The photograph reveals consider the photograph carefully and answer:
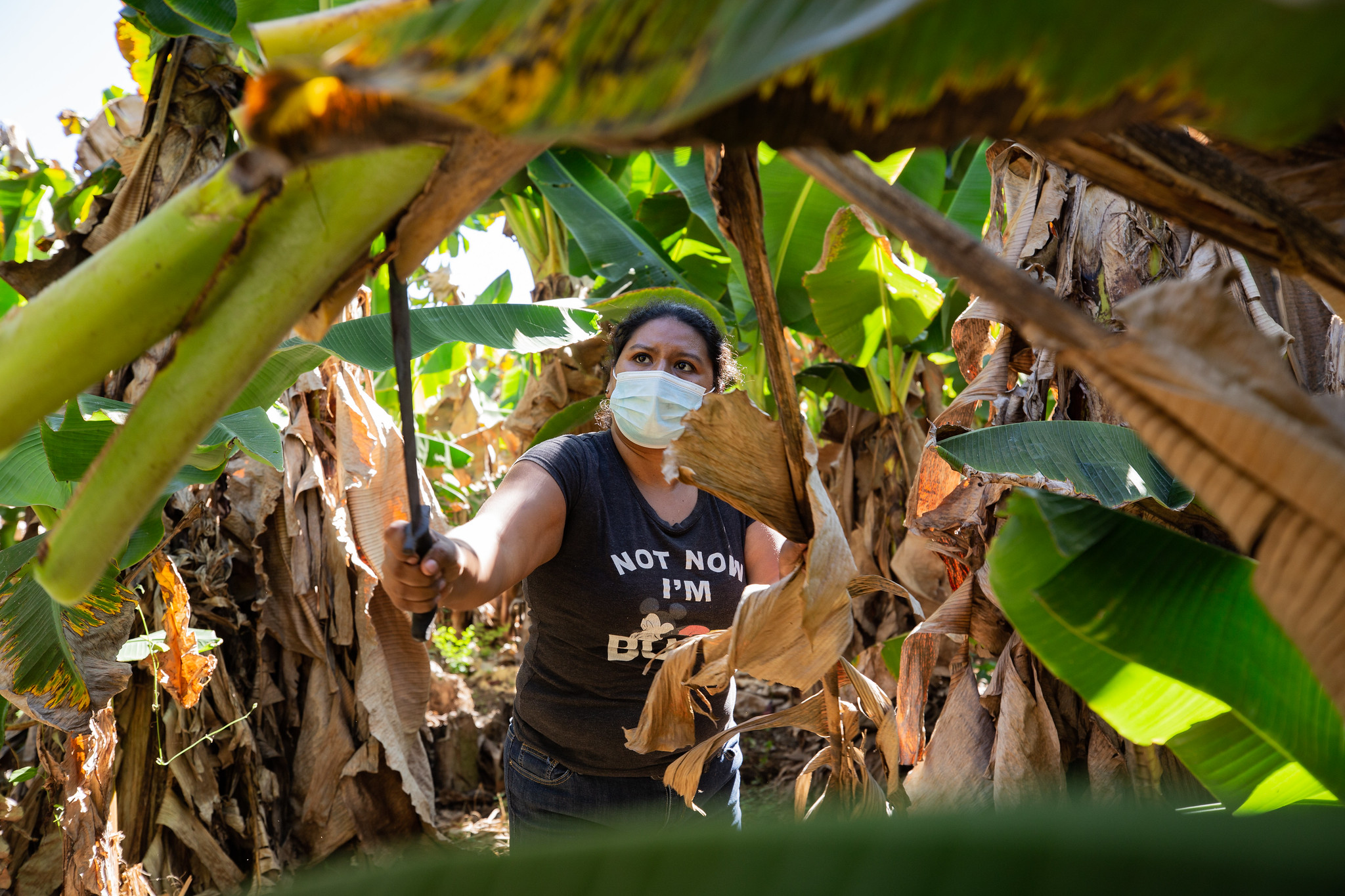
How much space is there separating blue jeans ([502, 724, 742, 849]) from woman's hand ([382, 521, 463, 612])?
2.51 feet

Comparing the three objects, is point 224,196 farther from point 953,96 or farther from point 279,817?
point 279,817

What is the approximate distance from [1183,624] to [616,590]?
3.07 feet

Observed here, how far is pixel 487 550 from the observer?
1.06 metres

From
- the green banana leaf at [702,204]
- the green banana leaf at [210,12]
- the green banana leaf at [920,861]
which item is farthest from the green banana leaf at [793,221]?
the green banana leaf at [920,861]

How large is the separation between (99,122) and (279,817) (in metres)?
2.38

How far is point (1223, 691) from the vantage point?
0.60 m

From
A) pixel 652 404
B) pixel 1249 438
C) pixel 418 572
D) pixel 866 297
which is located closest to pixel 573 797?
pixel 652 404

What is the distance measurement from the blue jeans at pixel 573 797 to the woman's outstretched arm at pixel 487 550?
42 centimetres

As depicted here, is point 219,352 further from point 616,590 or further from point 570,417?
point 570,417

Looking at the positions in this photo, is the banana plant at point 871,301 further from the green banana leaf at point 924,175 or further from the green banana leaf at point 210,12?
the green banana leaf at point 210,12

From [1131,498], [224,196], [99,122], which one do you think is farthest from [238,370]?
[99,122]

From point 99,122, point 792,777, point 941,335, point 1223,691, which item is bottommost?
point 792,777

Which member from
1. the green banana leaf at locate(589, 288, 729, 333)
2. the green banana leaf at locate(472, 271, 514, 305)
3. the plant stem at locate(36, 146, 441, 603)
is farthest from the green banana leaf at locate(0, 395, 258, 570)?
the green banana leaf at locate(472, 271, 514, 305)

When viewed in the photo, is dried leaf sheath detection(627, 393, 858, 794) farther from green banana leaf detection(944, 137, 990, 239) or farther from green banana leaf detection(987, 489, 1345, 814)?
green banana leaf detection(944, 137, 990, 239)
